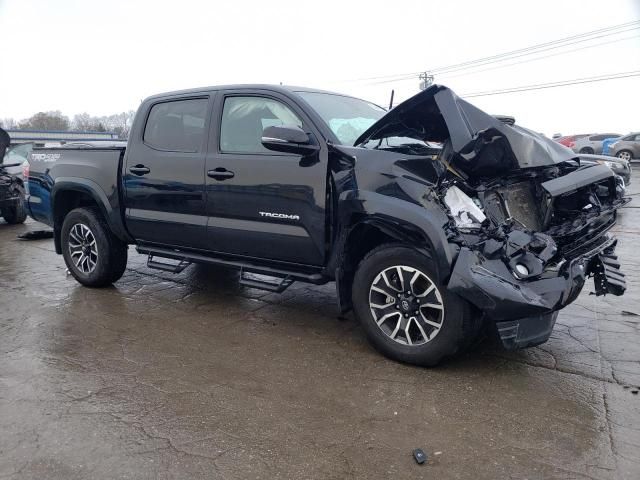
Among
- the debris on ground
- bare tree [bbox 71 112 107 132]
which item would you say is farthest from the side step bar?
bare tree [bbox 71 112 107 132]

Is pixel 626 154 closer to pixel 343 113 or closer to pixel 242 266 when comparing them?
pixel 343 113

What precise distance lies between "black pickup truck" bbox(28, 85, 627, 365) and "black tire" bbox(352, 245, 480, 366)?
10mm

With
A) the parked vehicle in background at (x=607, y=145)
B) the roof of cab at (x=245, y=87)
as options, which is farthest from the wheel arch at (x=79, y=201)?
the parked vehicle in background at (x=607, y=145)

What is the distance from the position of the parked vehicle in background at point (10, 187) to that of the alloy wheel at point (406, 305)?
32.8ft

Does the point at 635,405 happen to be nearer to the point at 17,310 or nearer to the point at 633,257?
the point at 633,257

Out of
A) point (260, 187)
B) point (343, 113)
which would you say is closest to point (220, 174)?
point (260, 187)

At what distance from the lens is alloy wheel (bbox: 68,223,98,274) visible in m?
5.81

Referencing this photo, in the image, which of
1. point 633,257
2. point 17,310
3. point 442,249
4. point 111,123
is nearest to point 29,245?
point 17,310

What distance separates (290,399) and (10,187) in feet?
33.2

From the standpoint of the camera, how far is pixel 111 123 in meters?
57.1

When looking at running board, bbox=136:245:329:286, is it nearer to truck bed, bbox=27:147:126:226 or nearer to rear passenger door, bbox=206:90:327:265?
rear passenger door, bbox=206:90:327:265

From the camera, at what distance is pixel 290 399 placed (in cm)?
337

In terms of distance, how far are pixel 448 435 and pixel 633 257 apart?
566 centimetres

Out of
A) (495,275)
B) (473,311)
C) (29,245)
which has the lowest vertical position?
(29,245)
